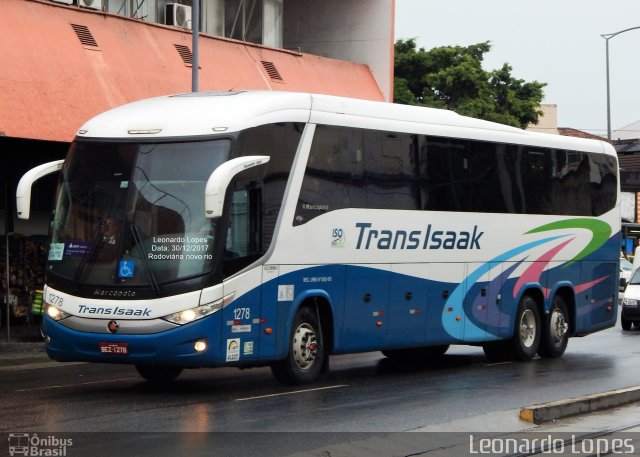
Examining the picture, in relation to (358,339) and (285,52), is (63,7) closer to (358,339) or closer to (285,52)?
(285,52)

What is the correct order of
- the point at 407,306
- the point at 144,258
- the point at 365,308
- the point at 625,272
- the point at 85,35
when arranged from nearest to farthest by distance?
1. the point at 144,258
2. the point at 365,308
3. the point at 407,306
4. the point at 85,35
5. the point at 625,272

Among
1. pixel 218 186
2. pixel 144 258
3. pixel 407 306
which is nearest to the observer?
pixel 218 186

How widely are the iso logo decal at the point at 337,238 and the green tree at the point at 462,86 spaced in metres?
37.8

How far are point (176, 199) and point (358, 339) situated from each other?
11.5 feet

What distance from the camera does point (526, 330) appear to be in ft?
65.6

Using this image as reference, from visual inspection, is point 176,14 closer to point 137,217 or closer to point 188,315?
point 137,217

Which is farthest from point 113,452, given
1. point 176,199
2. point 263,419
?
point 176,199

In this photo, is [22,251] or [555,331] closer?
[555,331]

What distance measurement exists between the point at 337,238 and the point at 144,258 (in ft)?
9.50

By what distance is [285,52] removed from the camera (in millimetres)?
30281

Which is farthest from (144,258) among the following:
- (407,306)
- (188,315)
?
(407,306)

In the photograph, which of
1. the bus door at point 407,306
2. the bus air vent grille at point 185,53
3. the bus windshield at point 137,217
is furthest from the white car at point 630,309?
the bus windshield at point 137,217

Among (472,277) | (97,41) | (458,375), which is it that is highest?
(97,41)

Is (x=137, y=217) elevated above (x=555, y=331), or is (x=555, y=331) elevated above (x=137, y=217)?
(x=137, y=217)
